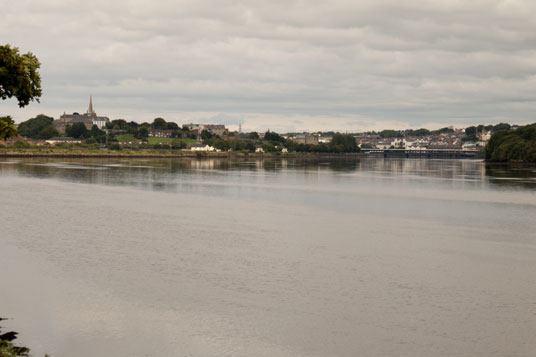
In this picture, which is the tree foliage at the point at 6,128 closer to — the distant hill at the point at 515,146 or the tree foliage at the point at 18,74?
the tree foliage at the point at 18,74

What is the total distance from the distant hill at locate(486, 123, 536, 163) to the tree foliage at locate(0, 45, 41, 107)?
432ft

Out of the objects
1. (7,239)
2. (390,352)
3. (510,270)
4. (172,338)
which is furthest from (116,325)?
(510,270)

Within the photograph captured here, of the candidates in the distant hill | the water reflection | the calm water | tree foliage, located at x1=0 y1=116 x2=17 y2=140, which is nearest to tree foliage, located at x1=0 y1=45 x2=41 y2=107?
tree foliage, located at x1=0 y1=116 x2=17 y2=140

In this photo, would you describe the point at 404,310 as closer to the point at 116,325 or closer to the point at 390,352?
the point at 390,352

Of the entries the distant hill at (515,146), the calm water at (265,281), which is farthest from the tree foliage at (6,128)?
the distant hill at (515,146)

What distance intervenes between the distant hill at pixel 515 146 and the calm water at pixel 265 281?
98.3m

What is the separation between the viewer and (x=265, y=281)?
2281cm

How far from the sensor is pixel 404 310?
19.5 metres

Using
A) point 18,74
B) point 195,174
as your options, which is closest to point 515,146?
point 195,174

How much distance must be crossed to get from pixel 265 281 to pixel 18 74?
11520mm

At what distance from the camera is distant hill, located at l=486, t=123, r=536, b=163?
441ft

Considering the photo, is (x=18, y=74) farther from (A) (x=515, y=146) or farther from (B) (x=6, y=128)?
(A) (x=515, y=146)

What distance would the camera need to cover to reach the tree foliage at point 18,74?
17.6m

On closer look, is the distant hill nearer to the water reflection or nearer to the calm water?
the water reflection
